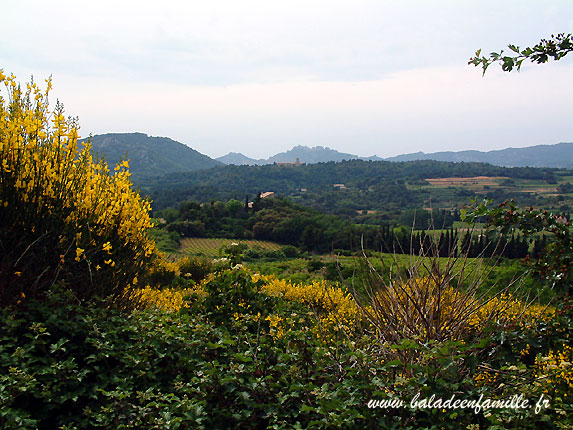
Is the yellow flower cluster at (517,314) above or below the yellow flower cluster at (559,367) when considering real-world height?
above

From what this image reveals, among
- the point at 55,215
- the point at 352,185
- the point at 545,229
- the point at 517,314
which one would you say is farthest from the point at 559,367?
the point at 352,185

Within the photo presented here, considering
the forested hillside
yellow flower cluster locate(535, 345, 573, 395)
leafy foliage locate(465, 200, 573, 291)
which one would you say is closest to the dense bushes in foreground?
yellow flower cluster locate(535, 345, 573, 395)

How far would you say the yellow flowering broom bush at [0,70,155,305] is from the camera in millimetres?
3801

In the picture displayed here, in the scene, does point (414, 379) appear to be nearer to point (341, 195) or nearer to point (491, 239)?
point (491, 239)

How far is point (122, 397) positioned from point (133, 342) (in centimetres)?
94

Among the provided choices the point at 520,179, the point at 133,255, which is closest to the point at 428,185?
the point at 520,179

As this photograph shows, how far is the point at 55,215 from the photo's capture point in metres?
3.95

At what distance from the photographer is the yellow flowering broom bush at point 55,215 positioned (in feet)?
12.5

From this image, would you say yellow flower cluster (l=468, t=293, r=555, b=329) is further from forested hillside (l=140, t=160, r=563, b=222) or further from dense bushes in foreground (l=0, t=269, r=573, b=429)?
forested hillside (l=140, t=160, r=563, b=222)

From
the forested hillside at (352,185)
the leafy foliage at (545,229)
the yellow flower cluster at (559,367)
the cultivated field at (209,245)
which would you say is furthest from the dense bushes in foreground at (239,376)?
the forested hillside at (352,185)

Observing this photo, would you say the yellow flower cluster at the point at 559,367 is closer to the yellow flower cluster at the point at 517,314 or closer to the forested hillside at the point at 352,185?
the yellow flower cluster at the point at 517,314

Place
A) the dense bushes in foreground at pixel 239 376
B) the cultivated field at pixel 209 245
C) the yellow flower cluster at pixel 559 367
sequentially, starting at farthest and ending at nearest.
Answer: the cultivated field at pixel 209 245 < the yellow flower cluster at pixel 559 367 < the dense bushes in foreground at pixel 239 376

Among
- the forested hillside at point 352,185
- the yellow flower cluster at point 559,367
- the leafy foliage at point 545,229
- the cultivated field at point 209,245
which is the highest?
the leafy foliage at point 545,229

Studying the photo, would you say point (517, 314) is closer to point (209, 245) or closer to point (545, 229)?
point (545, 229)
